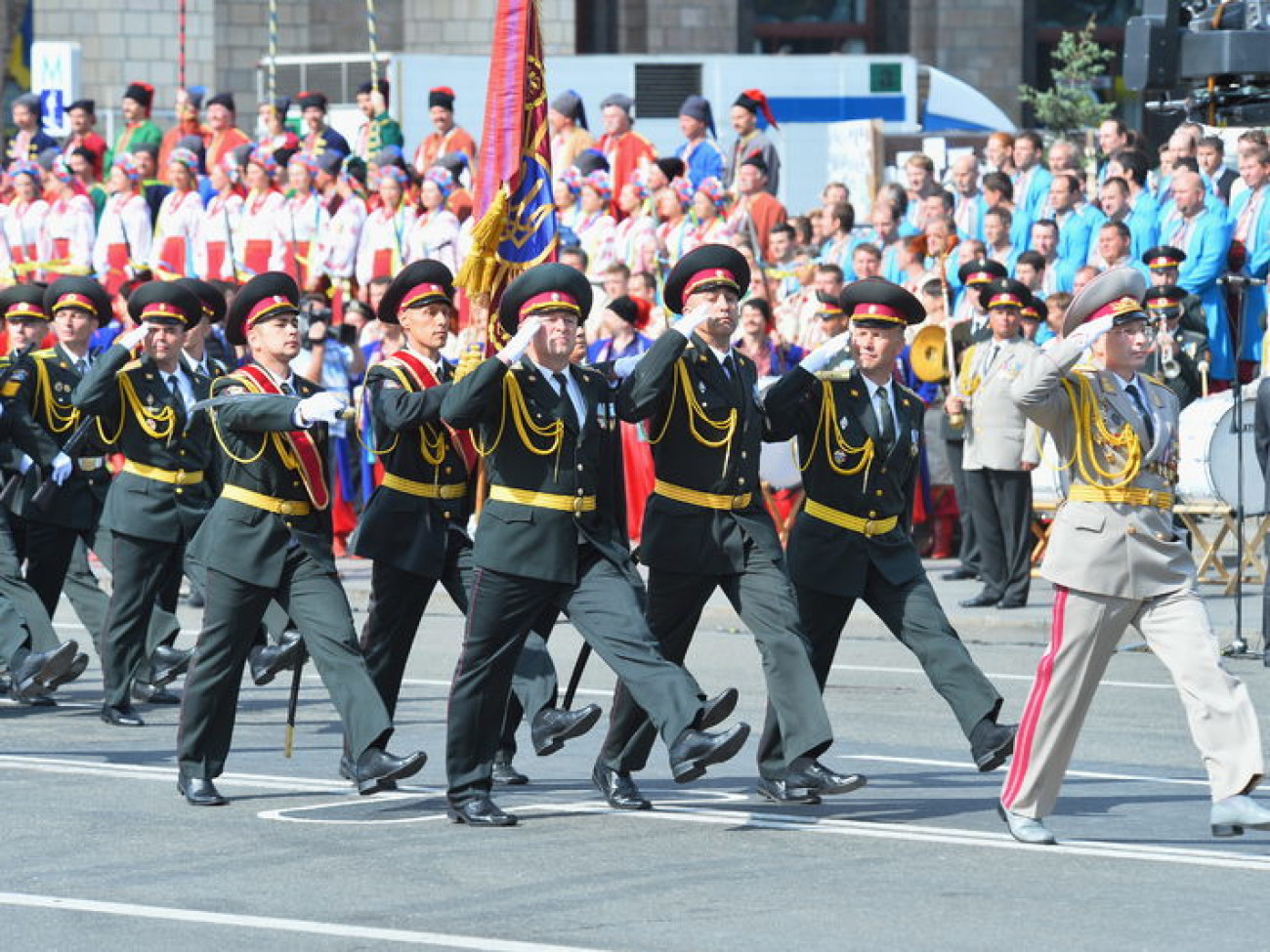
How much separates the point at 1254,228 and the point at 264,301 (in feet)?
31.3

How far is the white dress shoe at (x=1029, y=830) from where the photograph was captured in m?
8.86

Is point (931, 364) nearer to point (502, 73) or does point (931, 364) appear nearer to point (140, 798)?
point (502, 73)

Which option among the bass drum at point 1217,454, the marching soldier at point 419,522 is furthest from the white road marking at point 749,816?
the bass drum at point 1217,454

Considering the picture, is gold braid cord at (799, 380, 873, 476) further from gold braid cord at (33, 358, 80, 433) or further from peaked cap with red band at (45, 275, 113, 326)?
peaked cap with red band at (45, 275, 113, 326)

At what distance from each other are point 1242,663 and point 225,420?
6741 mm

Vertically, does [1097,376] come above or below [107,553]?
above

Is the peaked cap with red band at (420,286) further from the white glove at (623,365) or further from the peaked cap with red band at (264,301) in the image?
the white glove at (623,365)

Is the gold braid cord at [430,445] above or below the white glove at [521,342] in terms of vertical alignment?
below

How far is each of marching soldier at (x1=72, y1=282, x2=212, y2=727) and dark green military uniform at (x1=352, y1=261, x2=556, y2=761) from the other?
1.98 m

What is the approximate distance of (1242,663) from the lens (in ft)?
47.4

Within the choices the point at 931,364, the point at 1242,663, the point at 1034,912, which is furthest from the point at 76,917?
the point at 931,364

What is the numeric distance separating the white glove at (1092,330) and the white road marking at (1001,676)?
4.37 metres

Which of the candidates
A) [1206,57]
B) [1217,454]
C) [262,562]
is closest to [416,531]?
[262,562]

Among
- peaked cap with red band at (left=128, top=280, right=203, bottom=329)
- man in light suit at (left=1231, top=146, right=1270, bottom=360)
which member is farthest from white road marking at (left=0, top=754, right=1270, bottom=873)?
man in light suit at (left=1231, top=146, right=1270, bottom=360)
